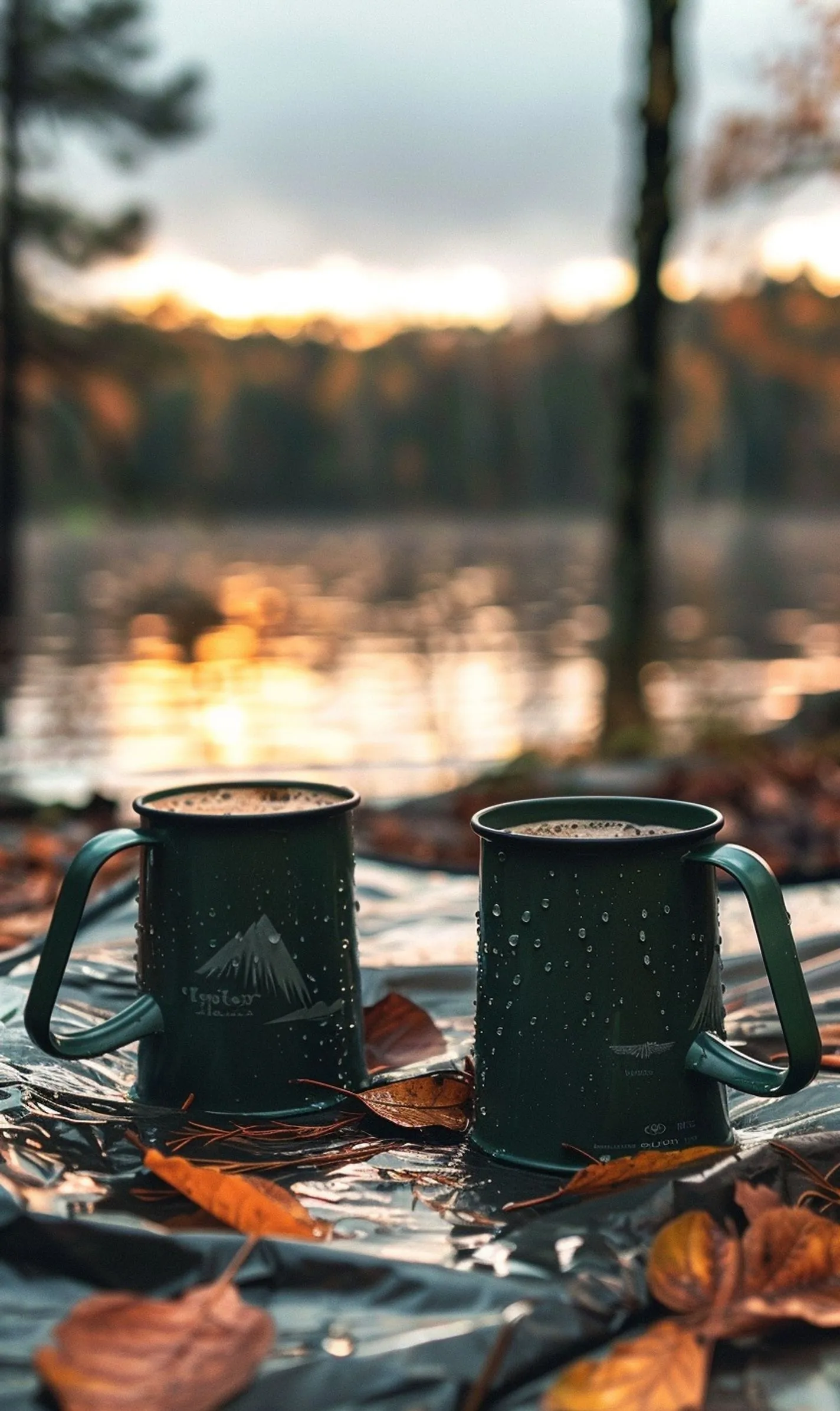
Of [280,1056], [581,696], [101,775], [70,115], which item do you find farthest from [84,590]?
[280,1056]

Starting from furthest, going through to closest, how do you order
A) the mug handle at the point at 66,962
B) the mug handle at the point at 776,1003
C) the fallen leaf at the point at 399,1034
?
the fallen leaf at the point at 399,1034, the mug handle at the point at 66,962, the mug handle at the point at 776,1003

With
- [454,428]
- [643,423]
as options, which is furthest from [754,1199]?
[454,428]

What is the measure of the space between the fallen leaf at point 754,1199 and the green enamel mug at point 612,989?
0.26 feet

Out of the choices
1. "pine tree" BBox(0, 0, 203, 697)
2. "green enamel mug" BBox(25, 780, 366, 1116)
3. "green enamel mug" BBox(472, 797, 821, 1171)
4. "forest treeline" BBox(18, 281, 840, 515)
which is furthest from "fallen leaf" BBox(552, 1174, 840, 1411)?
"forest treeline" BBox(18, 281, 840, 515)

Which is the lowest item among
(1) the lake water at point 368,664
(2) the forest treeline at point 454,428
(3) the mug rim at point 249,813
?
(1) the lake water at point 368,664

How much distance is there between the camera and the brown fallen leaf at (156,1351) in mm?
946

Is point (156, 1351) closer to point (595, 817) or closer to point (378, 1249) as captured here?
point (378, 1249)

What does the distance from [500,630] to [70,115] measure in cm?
930

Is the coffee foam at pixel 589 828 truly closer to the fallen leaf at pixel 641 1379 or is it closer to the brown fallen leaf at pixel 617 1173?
the brown fallen leaf at pixel 617 1173

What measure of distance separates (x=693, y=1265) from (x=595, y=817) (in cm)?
46

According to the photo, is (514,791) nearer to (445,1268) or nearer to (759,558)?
(445,1268)

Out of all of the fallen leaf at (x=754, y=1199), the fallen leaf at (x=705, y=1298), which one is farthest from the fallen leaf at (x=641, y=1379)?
the fallen leaf at (x=754, y=1199)

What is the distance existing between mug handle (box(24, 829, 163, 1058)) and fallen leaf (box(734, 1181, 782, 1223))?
565 mm

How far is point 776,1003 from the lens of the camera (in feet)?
3.90
